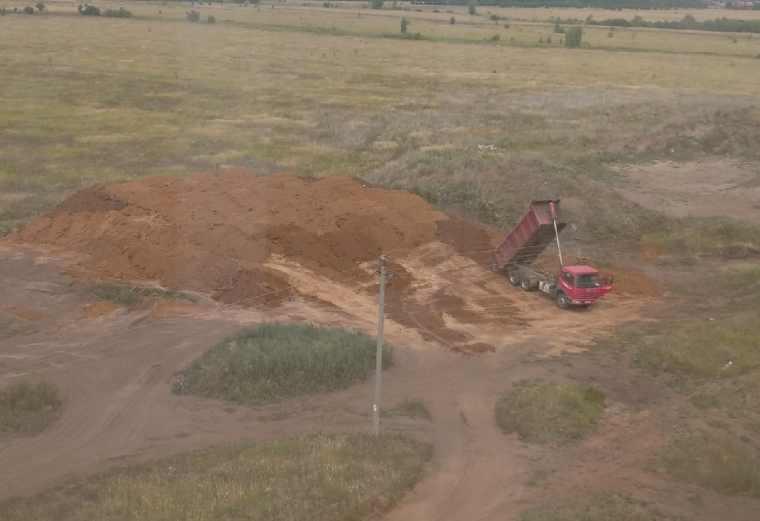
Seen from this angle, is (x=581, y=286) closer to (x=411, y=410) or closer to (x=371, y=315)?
(x=371, y=315)

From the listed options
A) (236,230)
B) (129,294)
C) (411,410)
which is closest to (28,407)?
(129,294)

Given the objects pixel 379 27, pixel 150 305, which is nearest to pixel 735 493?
pixel 150 305

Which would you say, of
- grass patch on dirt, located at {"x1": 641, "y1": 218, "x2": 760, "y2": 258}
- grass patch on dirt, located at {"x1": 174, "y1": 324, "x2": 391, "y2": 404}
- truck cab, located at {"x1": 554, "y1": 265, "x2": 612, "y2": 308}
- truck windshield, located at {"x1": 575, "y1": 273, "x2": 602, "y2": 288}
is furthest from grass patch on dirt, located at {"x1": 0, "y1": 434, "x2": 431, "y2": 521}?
grass patch on dirt, located at {"x1": 641, "y1": 218, "x2": 760, "y2": 258}

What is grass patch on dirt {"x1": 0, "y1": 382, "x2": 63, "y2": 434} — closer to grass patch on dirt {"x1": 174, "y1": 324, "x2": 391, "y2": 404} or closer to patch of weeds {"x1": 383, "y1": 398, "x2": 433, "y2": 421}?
grass patch on dirt {"x1": 174, "y1": 324, "x2": 391, "y2": 404}

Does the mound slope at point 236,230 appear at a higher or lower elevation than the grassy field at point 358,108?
lower

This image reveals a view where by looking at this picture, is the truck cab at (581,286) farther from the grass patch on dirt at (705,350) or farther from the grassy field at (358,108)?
the grassy field at (358,108)

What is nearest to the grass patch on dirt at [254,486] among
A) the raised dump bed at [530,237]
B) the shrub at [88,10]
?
the raised dump bed at [530,237]

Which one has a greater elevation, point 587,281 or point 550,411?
point 587,281
